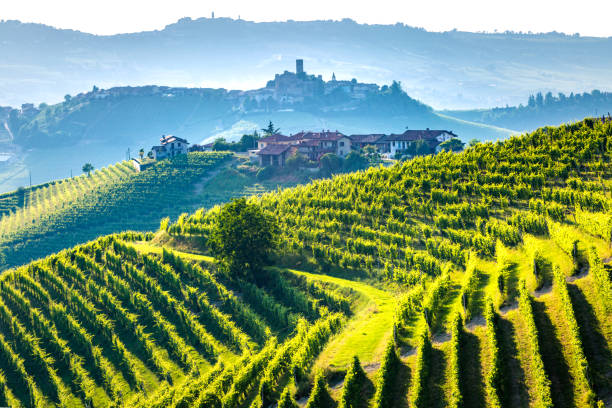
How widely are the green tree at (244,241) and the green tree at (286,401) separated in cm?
1957

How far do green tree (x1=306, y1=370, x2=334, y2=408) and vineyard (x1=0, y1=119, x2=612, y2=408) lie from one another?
70mm

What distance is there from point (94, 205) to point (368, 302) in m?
86.9

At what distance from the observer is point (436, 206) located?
156 feet

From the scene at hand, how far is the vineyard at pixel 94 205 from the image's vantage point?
316 ft

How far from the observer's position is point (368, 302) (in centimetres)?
3691

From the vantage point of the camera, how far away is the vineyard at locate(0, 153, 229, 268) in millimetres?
96188

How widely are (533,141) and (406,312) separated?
101 ft

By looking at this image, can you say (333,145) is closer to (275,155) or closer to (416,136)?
(275,155)

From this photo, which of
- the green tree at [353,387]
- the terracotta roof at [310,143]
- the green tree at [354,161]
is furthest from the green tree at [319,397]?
the terracotta roof at [310,143]

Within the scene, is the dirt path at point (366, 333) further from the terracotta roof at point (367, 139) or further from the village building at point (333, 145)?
the terracotta roof at point (367, 139)

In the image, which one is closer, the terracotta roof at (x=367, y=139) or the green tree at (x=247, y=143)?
the terracotta roof at (x=367, y=139)

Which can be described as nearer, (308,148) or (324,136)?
(308,148)

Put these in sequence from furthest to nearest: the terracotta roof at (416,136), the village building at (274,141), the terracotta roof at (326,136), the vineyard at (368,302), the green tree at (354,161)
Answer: the village building at (274,141)
the terracotta roof at (326,136)
the terracotta roof at (416,136)
the green tree at (354,161)
the vineyard at (368,302)

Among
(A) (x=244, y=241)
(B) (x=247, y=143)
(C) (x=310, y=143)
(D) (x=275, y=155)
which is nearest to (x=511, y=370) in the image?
(A) (x=244, y=241)
